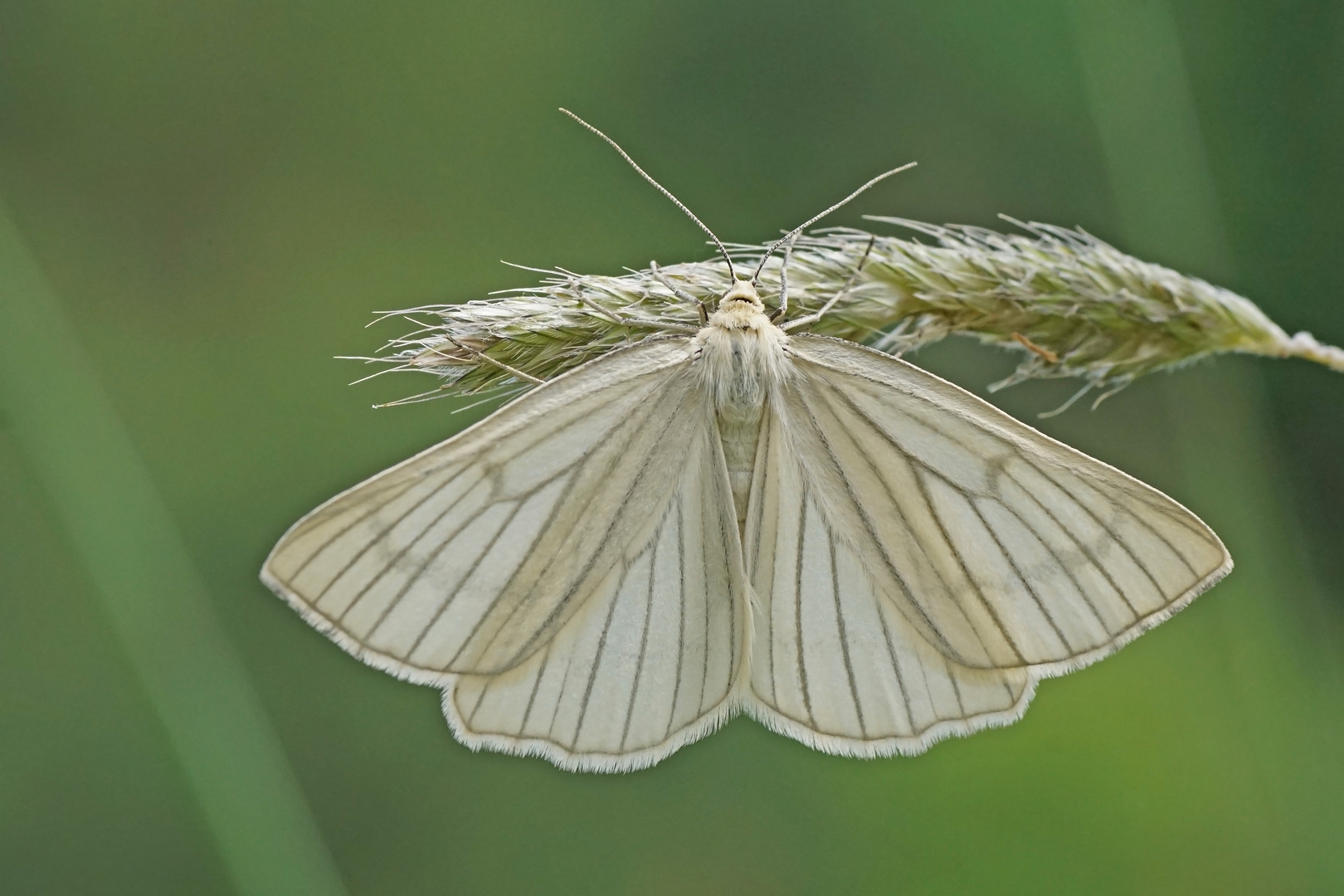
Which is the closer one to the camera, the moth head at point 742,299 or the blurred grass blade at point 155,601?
the moth head at point 742,299

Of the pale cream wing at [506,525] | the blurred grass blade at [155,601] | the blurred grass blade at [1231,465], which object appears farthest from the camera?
the blurred grass blade at [1231,465]

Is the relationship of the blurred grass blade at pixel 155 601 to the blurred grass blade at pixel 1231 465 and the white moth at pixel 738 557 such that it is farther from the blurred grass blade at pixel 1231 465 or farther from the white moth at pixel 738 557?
the blurred grass blade at pixel 1231 465

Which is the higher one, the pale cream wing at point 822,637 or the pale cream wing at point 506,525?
the pale cream wing at point 506,525

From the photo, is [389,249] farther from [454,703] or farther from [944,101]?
[454,703]

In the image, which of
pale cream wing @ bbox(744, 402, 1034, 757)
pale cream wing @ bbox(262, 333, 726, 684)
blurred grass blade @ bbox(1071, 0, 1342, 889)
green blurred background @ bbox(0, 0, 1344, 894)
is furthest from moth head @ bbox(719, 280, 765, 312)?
blurred grass blade @ bbox(1071, 0, 1342, 889)

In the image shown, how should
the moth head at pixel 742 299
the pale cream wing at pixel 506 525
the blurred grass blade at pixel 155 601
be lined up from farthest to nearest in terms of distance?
the blurred grass blade at pixel 155 601
the moth head at pixel 742 299
the pale cream wing at pixel 506 525

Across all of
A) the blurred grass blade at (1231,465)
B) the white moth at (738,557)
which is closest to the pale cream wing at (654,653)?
the white moth at (738,557)
